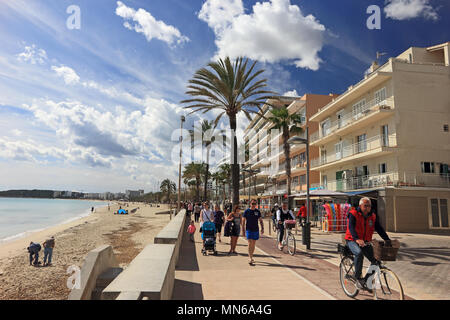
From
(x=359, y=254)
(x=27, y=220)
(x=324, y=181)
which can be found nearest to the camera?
(x=359, y=254)

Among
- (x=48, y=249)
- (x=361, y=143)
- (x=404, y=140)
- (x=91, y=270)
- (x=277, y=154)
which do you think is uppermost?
(x=277, y=154)

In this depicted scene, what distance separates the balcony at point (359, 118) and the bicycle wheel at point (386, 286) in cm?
1990

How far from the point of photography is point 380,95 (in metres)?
23.2

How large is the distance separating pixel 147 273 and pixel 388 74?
23.4m

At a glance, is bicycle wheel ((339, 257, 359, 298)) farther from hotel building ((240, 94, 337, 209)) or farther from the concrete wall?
hotel building ((240, 94, 337, 209))

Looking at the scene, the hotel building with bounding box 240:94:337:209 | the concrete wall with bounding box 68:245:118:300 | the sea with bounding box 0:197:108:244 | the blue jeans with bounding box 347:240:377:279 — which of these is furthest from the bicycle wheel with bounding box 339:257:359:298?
the sea with bounding box 0:197:108:244

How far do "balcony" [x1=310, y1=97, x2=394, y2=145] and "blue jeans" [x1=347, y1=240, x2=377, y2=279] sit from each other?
19.7m

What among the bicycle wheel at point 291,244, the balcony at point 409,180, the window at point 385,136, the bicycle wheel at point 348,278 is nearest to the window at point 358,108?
the window at point 385,136

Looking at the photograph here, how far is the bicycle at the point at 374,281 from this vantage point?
14.0ft

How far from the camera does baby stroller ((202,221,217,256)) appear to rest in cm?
930

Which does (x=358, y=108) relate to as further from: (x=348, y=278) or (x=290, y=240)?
(x=348, y=278)

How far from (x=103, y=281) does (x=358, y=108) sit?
1008 inches

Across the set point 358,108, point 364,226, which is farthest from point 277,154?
point 364,226
